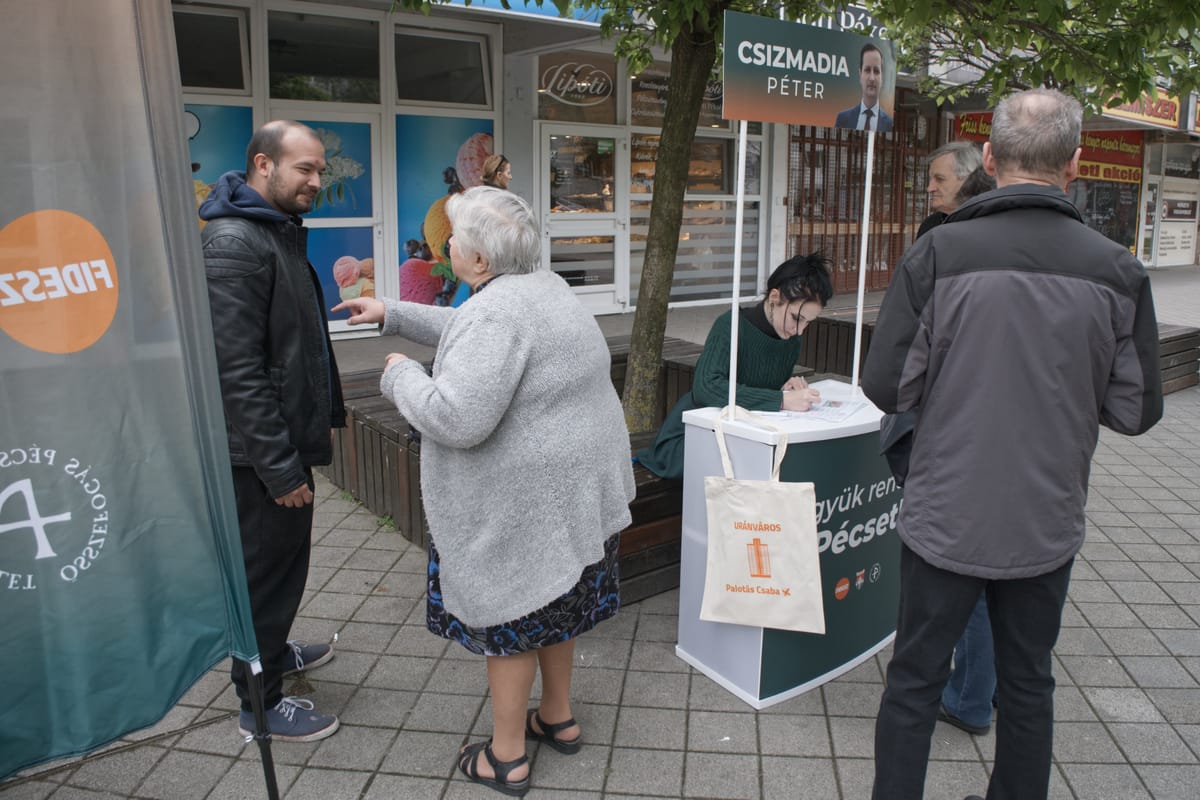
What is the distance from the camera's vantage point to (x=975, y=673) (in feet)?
9.70

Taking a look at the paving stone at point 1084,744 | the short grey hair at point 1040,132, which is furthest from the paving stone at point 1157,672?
the short grey hair at point 1040,132

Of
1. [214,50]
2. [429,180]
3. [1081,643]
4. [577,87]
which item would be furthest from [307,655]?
[577,87]

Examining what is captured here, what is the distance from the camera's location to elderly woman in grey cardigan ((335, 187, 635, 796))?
7.59 feet

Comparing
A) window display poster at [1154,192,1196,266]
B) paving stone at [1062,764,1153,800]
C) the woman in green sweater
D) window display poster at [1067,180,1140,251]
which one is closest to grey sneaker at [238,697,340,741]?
the woman in green sweater

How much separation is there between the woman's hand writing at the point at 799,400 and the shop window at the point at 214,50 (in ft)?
22.9

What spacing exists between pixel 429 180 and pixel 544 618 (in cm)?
769

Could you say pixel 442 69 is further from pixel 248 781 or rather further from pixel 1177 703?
pixel 1177 703

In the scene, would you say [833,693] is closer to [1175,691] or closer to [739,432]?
[739,432]

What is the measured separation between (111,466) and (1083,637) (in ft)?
11.4

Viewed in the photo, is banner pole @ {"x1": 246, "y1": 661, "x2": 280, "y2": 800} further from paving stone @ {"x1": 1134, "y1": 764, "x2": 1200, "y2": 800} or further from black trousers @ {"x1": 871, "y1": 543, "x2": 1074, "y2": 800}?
paving stone @ {"x1": 1134, "y1": 764, "x2": 1200, "y2": 800}

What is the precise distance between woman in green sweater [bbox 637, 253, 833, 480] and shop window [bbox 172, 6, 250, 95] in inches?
261

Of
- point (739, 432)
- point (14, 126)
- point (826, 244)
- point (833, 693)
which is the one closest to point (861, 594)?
point (833, 693)

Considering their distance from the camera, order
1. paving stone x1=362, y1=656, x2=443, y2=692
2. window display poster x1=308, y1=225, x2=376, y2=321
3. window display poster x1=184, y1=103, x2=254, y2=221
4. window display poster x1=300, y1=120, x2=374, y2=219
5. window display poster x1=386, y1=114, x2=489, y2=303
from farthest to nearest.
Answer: window display poster x1=386, y1=114, x2=489, y2=303
window display poster x1=308, y1=225, x2=376, y2=321
window display poster x1=300, y1=120, x2=374, y2=219
window display poster x1=184, y1=103, x2=254, y2=221
paving stone x1=362, y1=656, x2=443, y2=692

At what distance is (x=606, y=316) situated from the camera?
1116 centimetres
